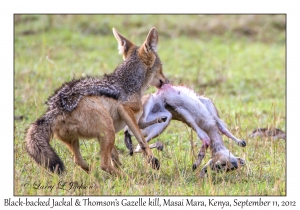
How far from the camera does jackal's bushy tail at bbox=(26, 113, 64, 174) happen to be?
6016 millimetres

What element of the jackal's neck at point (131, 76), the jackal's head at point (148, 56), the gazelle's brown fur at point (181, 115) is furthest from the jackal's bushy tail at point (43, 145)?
the jackal's head at point (148, 56)

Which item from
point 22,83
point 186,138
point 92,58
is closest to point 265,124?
point 186,138

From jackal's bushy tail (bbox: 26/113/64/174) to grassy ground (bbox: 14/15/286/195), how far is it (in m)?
0.14

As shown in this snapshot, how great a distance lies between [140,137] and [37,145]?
131cm

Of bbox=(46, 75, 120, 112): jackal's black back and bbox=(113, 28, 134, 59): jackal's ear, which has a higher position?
bbox=(113, 28, 134, 59): jackal's ear

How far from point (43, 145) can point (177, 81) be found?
22.5ft

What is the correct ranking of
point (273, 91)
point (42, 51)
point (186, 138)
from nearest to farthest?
1. point (186, 138)
2. point (273, 91)
3. point (42, 51)

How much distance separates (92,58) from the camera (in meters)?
14.4

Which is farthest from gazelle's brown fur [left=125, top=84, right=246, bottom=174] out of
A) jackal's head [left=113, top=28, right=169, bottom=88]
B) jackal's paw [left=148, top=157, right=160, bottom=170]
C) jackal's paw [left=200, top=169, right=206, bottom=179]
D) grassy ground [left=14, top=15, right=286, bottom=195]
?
jackal's paw [left=148, top=157, right=160, bottom=170]

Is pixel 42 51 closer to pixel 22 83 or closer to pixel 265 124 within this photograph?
pixel 22 83

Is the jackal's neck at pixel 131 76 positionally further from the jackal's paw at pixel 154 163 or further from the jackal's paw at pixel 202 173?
the jackal's paw at pixel 202 173

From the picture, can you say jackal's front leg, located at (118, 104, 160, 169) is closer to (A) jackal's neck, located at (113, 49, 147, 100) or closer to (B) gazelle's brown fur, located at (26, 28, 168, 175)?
(B) gazelle's brown fur, located at (26, 28, 168, 175)

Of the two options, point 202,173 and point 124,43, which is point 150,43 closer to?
point 124,43

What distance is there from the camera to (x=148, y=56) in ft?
24.9
